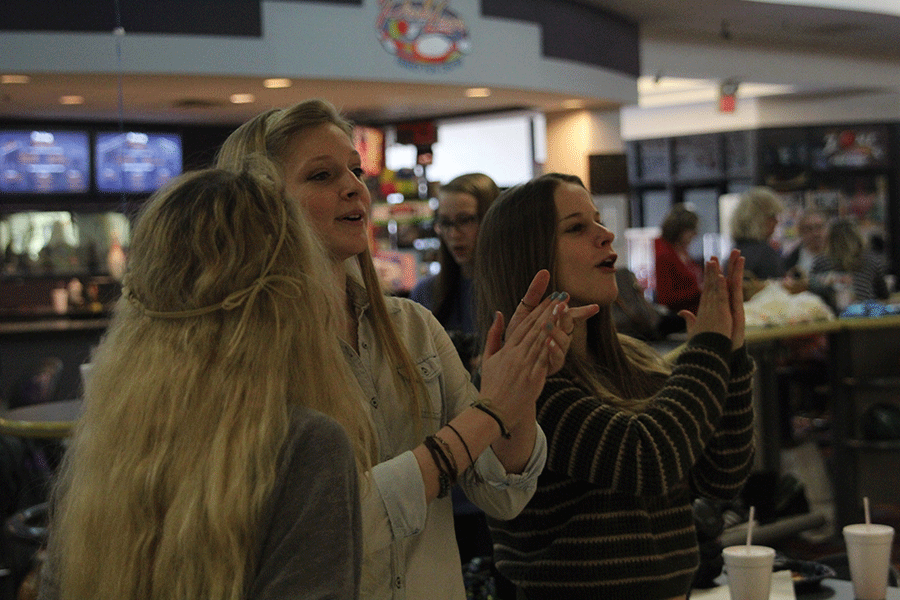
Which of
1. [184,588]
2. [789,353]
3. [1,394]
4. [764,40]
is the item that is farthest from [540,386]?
[764,40]

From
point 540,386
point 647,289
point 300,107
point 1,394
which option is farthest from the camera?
point 647,289

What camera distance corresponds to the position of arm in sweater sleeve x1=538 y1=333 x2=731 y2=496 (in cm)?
163

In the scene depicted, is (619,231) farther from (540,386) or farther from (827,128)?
(540,386)

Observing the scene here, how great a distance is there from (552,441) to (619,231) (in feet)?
24.1

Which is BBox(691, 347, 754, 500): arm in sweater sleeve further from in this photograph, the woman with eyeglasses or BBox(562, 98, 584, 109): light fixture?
BBox(562, 98, 584, 109): light fixture

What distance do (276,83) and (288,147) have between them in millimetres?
5448

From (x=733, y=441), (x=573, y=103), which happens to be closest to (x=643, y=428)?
(x=733, y=441)

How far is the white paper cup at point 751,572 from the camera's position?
162 cm

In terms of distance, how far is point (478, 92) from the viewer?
769cm

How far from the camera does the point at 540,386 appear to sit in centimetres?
143

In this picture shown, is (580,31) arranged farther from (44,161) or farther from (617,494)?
(617,494)

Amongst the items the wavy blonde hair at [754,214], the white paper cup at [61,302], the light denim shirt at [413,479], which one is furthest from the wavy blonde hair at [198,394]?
the white paper cup at [61,302]

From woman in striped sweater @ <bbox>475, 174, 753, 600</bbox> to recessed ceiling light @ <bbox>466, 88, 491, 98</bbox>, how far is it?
5776 millimetres

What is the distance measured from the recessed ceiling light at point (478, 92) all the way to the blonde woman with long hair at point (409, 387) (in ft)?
19.5
